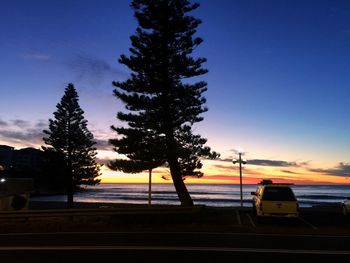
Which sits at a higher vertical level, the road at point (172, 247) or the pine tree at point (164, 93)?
the pine tree at point (164, 93)

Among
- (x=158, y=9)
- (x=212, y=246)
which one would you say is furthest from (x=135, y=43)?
(x=212, y=246)

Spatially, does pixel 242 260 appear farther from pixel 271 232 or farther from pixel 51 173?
pixel 51 173

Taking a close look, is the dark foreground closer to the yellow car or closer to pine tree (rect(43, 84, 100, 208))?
the yellow car

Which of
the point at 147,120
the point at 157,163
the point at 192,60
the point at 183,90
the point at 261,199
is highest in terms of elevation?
the point at 192,60

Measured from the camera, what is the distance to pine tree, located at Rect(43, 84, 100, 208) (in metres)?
52.3

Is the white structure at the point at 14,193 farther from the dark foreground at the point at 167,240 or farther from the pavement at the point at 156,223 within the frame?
the dark foreground at the point at 167,240

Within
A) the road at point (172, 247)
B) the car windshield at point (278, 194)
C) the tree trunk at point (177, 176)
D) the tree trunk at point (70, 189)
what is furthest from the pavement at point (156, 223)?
the tree trunk at point (70, 189)

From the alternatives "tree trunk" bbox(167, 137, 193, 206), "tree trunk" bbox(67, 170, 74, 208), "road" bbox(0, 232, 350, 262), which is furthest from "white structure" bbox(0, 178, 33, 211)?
"tree trunk" bbox(67, 170, 74, 208)

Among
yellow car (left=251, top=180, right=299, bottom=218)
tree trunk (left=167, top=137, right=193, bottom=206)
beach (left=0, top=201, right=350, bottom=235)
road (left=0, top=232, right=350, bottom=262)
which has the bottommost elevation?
road (left=0, top=232, right=350, bottom=262)

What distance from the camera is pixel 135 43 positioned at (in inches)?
1160

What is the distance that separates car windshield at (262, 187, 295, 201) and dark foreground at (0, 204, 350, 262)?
138 centimetres

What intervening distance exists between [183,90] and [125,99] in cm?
397

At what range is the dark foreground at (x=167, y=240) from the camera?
35.1 ft

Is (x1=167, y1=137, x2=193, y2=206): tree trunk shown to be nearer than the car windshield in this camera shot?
No
